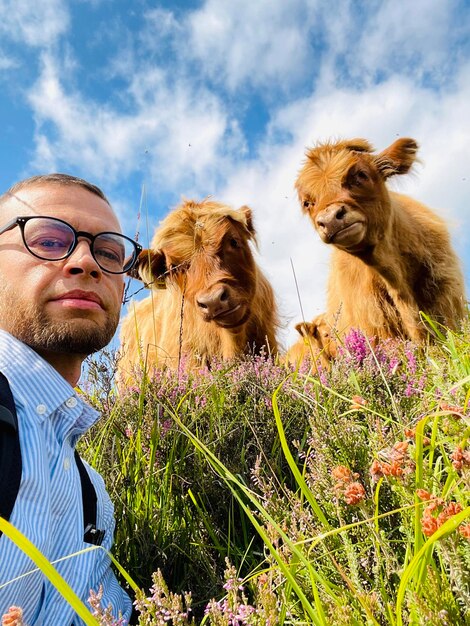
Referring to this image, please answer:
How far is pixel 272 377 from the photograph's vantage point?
3857 mm

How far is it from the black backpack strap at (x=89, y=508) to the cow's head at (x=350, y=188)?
441 cm

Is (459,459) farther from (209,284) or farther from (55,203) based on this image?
(209,284)

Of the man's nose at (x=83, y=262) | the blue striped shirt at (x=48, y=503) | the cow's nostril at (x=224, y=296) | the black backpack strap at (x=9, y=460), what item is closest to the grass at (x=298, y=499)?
the blue striped shirt at (x=48, y=503)

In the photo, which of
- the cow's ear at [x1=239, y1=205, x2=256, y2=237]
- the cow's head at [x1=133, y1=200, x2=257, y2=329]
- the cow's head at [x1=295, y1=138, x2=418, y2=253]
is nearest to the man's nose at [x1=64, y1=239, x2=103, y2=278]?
the cow's head at [x1=133, y1=200, x2=257, y2=329]

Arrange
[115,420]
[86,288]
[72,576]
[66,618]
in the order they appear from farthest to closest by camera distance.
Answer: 1. [115,420]
2. [86,288]
3. [72,576]
4. [66,618]

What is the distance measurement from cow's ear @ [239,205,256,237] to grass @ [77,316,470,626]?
372 cm

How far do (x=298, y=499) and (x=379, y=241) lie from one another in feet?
15.9

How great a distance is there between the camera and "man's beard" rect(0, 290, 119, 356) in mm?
2125

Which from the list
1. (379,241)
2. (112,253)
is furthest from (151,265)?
(112,253)

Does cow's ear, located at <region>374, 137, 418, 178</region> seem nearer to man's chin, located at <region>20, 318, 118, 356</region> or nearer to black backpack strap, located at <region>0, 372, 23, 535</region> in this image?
man's chin, located at <region>20, 318, 118, 356</region>

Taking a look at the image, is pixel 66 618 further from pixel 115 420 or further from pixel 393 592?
pixel 115 420

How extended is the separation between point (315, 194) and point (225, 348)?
7.34 ft

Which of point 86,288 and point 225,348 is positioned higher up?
point 225,348

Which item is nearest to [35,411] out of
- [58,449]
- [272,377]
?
[58,449]
